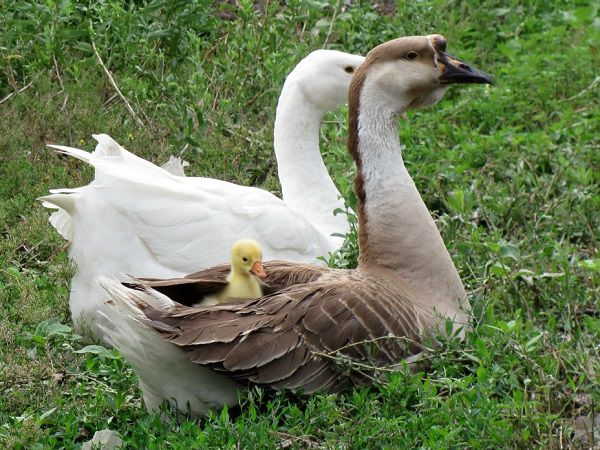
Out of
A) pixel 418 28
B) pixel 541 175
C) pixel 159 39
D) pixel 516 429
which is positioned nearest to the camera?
pixel 516 429

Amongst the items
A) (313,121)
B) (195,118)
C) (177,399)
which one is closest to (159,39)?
(195,118)

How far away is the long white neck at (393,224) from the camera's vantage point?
586cm

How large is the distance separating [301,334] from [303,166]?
2.15 m

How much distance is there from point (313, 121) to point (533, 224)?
57.7 inches

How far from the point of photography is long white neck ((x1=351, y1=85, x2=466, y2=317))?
5.86m

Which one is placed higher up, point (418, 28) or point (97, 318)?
point (418, 28)

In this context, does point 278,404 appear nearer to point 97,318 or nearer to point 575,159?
point 97,318

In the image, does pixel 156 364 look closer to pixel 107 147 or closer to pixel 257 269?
pixel 257 269

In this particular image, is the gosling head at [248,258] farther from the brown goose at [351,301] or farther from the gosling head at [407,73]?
the gosling head at [407,73]

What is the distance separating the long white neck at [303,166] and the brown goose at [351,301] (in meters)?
1.15

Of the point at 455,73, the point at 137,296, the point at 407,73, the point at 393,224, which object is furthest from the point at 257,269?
the point at 455,73

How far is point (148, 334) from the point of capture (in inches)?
206

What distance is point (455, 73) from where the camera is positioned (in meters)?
6.17

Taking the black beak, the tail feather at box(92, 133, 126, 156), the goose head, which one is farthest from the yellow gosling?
the goose head
